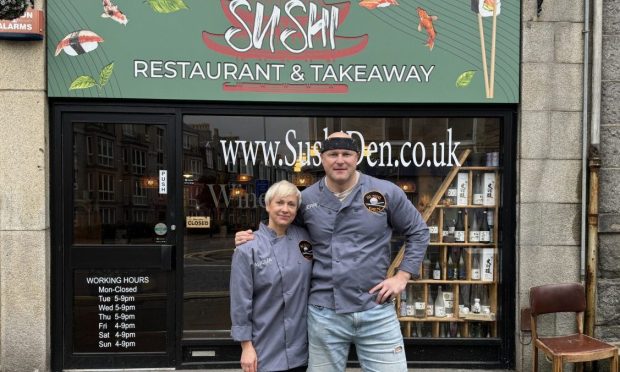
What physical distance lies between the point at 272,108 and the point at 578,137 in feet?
9.34

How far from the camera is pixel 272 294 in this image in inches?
104

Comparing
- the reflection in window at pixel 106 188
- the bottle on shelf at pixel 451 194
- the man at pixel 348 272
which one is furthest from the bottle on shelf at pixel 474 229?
the reflection in window at pixel 106 188

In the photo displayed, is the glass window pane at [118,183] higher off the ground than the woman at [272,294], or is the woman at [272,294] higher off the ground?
the glass window pane at [118,183]

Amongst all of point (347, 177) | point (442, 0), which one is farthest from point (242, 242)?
point (442, 0)

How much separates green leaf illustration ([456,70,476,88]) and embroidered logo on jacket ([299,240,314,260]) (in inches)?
99.5

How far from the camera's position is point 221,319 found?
4.76m

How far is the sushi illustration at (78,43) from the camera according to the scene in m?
4.32

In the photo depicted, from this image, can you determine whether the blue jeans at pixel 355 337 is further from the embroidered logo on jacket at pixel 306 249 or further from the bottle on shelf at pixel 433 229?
the bottle on shelf at pixel 433 229

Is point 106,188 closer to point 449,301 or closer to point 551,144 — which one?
point 449,301

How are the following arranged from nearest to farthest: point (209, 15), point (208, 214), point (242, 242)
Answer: point (242, 242) → point (209, 15) → point (208, 214)

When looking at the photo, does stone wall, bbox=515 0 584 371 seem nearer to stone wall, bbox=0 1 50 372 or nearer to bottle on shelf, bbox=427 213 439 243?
bottle on shelf, bbox=427 213 439 243

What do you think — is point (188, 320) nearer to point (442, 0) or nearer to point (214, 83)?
point (214, 83)

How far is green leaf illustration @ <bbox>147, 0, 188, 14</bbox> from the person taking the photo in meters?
4.36

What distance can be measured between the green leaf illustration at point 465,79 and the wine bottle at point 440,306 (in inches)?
80.6
